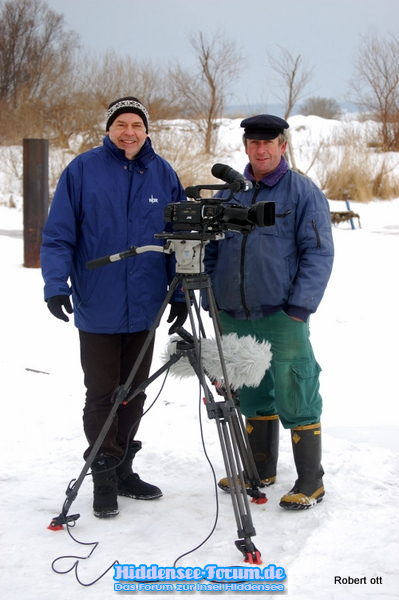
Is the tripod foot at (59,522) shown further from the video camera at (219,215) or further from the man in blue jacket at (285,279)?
the video camera at (219,215)

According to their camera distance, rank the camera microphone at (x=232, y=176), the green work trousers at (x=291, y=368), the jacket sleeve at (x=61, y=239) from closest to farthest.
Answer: the camera microphone at (x=232, y=176)
the jacket sleeve at (x=61, y=239)
the green work trousers at (x=291, y=368)

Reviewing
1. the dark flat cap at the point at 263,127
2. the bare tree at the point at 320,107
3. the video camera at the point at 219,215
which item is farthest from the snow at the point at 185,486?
the bare tree at the point at 320,107

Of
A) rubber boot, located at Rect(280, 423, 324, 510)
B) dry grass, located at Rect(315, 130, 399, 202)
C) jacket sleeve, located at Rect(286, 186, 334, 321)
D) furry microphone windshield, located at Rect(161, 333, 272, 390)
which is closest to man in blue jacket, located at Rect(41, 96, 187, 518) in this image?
furry microphone windshield, located at Rect(161, 333, 272, 390)

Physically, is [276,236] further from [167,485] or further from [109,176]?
[167,485]

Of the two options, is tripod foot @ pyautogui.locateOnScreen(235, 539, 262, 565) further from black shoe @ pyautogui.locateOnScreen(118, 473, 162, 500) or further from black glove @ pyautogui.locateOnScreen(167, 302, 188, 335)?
black glove @ pyautogui.locateOnScreen(167, 302, 188, 335)

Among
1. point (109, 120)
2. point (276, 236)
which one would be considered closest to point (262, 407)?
point (276, 236)

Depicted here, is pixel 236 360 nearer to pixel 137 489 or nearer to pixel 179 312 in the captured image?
pixel 179 312

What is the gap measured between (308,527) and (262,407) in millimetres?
678

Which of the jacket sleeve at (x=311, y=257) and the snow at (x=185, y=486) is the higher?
the jacket sleeve at (x=311, y=257)

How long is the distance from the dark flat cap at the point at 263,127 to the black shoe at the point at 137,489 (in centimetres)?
165

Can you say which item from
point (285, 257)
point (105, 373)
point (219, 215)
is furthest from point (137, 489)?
point (219, 215)

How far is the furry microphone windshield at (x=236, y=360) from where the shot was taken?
119 inches

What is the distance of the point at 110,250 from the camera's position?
3.22 m

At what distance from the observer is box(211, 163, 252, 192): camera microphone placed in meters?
2.95
